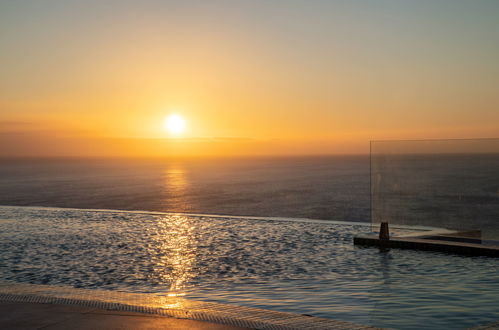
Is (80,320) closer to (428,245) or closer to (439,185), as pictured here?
(428,245)

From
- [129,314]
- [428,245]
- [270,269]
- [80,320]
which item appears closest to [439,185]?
[428,245]

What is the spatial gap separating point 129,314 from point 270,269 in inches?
206

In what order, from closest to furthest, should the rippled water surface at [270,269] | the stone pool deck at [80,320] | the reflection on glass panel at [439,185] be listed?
the stone pool deck at [80,320] → the rippled water surface at [270,269] → the reflection on glass panel at [439,185]

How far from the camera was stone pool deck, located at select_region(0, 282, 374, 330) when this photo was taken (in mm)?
6406

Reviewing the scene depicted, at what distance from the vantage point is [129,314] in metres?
6.91

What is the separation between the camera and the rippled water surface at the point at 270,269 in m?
8.56

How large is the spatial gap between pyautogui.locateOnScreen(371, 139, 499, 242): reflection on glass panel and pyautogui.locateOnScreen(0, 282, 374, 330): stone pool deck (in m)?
7.94

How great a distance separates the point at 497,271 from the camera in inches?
448

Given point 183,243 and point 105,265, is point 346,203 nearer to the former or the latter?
point 183,243

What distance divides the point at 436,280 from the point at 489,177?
3799 millimetres

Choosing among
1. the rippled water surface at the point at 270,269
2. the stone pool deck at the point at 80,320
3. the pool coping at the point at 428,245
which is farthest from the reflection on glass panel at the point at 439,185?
the stone pool deck at the point at 80,320

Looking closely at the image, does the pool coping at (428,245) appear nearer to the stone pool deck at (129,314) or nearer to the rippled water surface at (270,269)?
the rippled water surface at (270,269)

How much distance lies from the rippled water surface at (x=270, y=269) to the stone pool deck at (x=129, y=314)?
1441 mm

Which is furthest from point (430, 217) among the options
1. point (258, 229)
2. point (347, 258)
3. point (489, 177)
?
point (258, 229)
